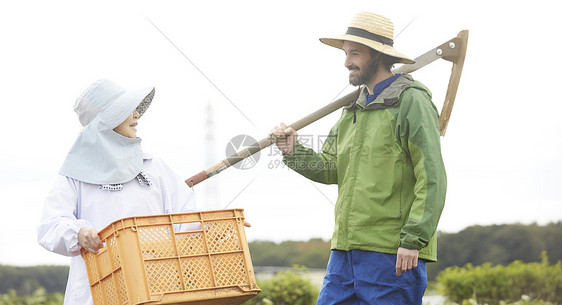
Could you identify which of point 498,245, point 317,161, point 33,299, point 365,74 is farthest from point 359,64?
point 498,245

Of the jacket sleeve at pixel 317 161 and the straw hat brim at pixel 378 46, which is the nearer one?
the straw hat brim at pixel 378 46

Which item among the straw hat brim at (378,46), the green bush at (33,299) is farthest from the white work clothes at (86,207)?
the green bush at (33,299)

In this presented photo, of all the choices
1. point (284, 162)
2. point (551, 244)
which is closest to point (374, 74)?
point (284, 162)

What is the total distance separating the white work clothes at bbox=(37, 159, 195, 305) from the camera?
3.10 metres

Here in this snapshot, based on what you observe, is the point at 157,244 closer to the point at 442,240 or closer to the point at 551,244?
the point at 442,240

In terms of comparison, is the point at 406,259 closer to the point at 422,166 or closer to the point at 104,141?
the point at 422,166

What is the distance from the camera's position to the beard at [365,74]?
3.49 meters

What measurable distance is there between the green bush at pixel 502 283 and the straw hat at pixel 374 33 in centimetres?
432

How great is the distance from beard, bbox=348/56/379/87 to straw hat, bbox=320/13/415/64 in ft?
0.36

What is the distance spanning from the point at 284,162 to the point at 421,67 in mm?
994

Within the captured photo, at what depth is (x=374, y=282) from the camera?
3275 mm

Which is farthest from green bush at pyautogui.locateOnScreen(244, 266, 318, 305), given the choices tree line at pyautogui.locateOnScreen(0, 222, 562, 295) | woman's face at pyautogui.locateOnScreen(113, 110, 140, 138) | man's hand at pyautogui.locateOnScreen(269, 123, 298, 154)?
woman's face at pyautogui.locateOnScreen(113, 110, 140, 138)

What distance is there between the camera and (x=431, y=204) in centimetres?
309

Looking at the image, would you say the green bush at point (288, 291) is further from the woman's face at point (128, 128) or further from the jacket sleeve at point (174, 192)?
the woman's face at point (128, 128)
